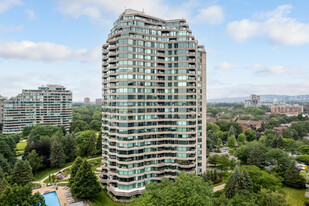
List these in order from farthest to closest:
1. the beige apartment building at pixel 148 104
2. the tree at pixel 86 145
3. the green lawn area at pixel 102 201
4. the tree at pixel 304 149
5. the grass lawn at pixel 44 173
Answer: the tree at pixel 86 145
the tree at pixel 304 149
the grass lawn at pixel 44 173
the beige apartment building at pixel 148 104
the green lawn area at pixel 102 201

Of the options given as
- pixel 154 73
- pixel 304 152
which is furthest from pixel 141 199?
pixel 304 152

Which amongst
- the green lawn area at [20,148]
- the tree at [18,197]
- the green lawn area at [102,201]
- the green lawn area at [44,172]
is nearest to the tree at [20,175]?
the green lawn area at [44,172]

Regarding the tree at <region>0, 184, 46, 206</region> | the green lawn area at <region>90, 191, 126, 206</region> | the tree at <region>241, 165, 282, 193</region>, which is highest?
the tree at <region>0, 184, 46, 206</region>

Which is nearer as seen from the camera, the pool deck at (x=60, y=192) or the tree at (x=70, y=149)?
the pool deck at (x=60, y=192)

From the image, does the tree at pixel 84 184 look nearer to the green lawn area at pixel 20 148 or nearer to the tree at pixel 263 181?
the tree at pixel 263 181

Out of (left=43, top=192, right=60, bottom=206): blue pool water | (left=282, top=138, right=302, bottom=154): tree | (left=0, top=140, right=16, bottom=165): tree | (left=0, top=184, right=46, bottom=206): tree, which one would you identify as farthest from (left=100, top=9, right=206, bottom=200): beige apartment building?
(left=282, top=138, right=302, bottom=154): tree

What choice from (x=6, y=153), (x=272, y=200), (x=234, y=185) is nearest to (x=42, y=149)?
(x=6, y=153)

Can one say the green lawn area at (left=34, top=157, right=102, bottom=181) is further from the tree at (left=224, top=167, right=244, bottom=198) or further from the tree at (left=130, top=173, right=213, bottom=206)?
the tree at (left=224, top=167, right=244, bottom=198)
